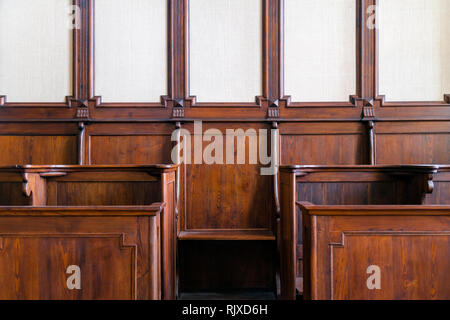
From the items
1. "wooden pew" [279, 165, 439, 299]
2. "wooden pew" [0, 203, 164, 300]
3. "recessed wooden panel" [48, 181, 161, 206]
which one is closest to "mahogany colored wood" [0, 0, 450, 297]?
"wooden pew" [279, 165, 439, 299]

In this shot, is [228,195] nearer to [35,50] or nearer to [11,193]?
[11,193]

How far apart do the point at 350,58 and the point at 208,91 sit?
1.32 metres

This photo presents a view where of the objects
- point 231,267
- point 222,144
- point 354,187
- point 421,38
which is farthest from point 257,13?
point 231,267

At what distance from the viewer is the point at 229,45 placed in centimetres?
281

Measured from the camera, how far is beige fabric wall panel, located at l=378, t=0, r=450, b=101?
2.79 metres

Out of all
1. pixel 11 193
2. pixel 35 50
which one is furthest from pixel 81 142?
pixel 35 50

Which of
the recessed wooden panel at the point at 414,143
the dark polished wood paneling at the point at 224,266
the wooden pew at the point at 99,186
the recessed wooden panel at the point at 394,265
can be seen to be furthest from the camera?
the recessed wooden panel at the point at 414,143

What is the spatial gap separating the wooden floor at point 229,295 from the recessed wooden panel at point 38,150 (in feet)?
5.01

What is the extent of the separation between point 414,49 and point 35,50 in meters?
3.42

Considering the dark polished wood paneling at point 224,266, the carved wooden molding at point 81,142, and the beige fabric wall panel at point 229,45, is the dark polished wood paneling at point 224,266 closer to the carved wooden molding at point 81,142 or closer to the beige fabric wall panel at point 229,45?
the carved wooden molding at point 81,142

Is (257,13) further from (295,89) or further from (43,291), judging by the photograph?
(43,291)

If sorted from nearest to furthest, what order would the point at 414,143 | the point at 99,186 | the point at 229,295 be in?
the point at 99,186 → the point at 229,295 → the point at 414,143

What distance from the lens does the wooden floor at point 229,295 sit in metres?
2.50

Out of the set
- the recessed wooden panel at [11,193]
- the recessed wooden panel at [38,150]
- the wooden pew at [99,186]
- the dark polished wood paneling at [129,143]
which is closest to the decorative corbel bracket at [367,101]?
the dark polished wood paneling at [129,143]
